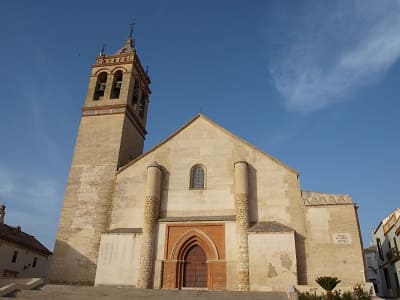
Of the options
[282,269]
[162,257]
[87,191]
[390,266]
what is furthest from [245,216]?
[390,266]

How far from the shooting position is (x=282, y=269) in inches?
682

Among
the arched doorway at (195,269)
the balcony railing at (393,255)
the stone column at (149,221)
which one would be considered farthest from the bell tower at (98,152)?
the balcony railing at (393,255)

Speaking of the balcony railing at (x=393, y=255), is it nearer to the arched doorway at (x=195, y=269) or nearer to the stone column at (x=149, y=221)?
the arched doorway at (x=195, y=269)

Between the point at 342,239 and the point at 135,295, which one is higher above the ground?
the point at 342,239

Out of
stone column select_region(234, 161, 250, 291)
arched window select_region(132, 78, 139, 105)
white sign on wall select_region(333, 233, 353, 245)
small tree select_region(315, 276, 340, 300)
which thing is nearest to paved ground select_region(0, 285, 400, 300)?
small tree select_region(315, 276, 340, 300)

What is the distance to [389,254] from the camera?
28.6 metres

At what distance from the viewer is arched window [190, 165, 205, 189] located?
21278mm

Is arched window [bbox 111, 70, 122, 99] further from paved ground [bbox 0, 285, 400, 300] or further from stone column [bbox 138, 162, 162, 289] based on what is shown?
paved ground [bbox 0, 285, 400, 300]

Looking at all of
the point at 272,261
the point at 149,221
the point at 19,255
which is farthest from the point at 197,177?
the point at 19,255

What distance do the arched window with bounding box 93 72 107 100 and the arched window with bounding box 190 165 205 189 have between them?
10.1 metres

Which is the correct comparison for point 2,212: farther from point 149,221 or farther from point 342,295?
point 342,295

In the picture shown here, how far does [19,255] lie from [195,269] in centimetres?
1834

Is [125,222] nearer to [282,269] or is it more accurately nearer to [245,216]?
[245,216]

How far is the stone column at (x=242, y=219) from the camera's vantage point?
17578mm
